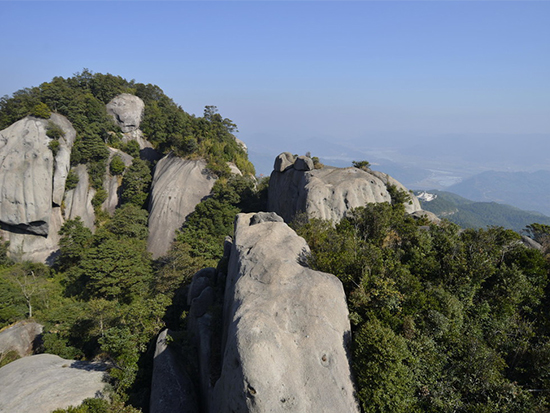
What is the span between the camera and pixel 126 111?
50.6 metres

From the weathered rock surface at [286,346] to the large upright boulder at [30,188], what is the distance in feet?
130

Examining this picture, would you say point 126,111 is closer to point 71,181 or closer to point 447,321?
point 71,181

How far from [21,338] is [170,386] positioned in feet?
57.0

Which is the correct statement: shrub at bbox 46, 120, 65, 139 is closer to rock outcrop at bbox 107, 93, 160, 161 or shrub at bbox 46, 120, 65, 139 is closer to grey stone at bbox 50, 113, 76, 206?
grey stone at bbox 50, 113, 76, 206

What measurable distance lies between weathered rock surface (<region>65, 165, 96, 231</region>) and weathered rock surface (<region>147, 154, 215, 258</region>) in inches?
363

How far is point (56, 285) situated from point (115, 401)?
25.5 meters

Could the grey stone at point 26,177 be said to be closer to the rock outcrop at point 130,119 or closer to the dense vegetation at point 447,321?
the rock outcrop at point 130,119

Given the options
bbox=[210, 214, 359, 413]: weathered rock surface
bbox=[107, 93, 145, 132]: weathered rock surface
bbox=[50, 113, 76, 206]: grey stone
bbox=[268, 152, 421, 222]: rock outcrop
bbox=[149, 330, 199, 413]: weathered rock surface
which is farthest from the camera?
bbox=[107, 93, 145, 132]: weathered rock surface

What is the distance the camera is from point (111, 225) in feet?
119

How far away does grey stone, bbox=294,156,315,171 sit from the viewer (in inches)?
1275

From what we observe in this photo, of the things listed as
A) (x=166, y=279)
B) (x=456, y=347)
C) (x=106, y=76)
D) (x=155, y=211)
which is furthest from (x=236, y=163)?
(x=456, y=347)

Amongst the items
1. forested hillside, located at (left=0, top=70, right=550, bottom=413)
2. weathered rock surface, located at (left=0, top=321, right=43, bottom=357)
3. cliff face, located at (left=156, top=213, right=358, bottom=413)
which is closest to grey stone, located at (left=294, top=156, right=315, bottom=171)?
forested hillside, located at (left=0, top=70, right=550, bottom=413)

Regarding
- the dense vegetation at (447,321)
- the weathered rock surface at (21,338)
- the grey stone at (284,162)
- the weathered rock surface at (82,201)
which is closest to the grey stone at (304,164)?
the grey stone at (284,162)

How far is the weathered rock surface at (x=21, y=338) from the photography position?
21.4 meters
